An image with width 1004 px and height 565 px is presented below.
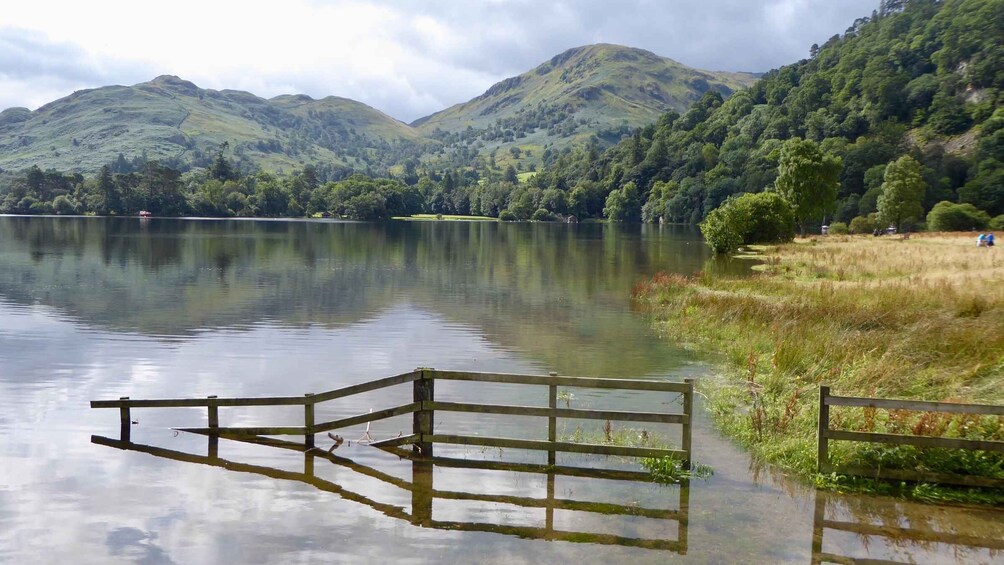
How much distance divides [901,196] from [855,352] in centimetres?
11212

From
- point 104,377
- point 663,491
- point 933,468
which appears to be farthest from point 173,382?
point 933,468

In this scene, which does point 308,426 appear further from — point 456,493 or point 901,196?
point 901,196

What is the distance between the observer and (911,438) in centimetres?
1406

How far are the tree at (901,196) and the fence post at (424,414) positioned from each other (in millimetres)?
123901

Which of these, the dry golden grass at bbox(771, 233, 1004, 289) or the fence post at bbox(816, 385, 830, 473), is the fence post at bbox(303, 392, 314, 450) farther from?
the dry golden grass at bbox(771, 233, 1004, 289)

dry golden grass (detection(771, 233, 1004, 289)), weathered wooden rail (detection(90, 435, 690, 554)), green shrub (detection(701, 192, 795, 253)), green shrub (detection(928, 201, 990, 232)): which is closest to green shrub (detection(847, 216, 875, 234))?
green shrub (detection(928, 201, 990, 232))

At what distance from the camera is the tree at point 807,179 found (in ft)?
347

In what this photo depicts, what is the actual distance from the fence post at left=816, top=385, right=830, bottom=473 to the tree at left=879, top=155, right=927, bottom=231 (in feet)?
397

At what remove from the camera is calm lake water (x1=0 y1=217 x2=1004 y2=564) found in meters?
12.3

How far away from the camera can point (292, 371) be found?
2800 cm

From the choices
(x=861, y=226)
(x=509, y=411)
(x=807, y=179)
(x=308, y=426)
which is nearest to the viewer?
(x=509, y=411)

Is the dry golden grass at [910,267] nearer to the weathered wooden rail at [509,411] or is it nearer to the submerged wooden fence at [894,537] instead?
the submerged wooden fence at [894,537]

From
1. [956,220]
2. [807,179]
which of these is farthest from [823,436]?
[956,220]

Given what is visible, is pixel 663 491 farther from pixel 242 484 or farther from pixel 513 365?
pixel 513 365
